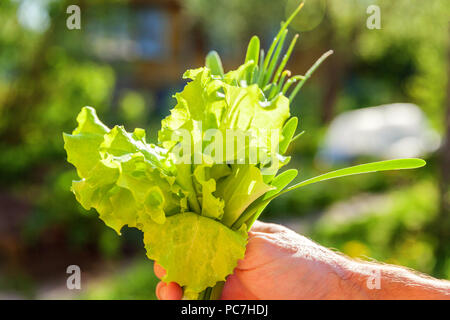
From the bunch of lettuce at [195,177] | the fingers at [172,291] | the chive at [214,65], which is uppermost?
the chive at [214,65]

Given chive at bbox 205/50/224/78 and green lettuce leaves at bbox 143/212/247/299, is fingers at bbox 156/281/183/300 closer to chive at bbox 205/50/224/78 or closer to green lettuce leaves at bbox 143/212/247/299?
green lettuce leaves at bbox 143/212/247/299

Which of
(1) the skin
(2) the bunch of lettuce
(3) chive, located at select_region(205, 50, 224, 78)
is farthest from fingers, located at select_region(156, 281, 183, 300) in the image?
(3) chive, located at select_region(205, 50, 224, 78)

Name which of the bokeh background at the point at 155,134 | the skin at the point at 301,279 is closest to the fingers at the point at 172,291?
the skin at the point at 301,279

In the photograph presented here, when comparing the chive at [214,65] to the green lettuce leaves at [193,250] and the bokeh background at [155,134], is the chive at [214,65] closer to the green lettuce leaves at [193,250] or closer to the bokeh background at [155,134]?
the green lettuce leaves at [193,250]

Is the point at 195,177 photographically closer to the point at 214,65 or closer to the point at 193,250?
the point at 193,250

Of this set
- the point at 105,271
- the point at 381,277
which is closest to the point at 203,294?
the point at 381,277

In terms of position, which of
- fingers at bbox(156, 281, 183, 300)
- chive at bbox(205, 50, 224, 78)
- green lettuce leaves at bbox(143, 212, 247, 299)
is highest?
chive at bbox(205, 50, 224, 78)
